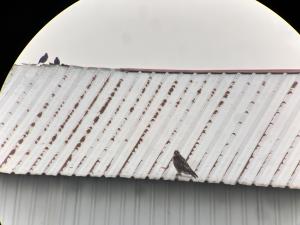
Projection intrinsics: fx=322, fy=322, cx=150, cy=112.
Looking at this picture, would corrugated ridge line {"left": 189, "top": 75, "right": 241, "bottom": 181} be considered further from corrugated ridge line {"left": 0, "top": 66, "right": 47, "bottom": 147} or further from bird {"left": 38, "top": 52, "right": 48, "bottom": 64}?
bird {"left": 38, "top": 52, "right": 48, "bottom": 64}

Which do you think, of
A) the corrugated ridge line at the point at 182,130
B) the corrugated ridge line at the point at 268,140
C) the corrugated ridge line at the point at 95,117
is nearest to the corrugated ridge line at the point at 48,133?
the corrugated ridge line at the point at 95,117

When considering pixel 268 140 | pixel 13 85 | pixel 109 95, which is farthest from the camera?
pixel 13 85

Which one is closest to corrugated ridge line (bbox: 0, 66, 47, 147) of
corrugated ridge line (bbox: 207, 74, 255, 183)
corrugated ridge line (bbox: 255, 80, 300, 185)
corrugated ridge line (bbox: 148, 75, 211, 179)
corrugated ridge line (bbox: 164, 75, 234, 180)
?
corrugated ridge line (bbox: 148, 75, 211, 179)

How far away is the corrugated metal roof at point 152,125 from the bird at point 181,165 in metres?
0.15

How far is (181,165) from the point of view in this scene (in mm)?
7121

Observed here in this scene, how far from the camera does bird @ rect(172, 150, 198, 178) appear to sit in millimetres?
7027

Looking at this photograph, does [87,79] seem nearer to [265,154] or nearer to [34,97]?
[34,97]

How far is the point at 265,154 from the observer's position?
7.18m

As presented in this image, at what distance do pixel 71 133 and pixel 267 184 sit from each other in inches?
189

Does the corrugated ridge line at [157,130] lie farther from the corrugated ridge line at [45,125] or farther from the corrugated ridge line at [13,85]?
the corrugated ridge line at [13,85]

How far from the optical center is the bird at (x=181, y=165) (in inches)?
277

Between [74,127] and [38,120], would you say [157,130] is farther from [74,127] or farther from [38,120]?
[38,120]

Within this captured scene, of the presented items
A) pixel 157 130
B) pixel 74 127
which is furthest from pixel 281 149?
pixel 74 127

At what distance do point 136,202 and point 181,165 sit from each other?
148cm
